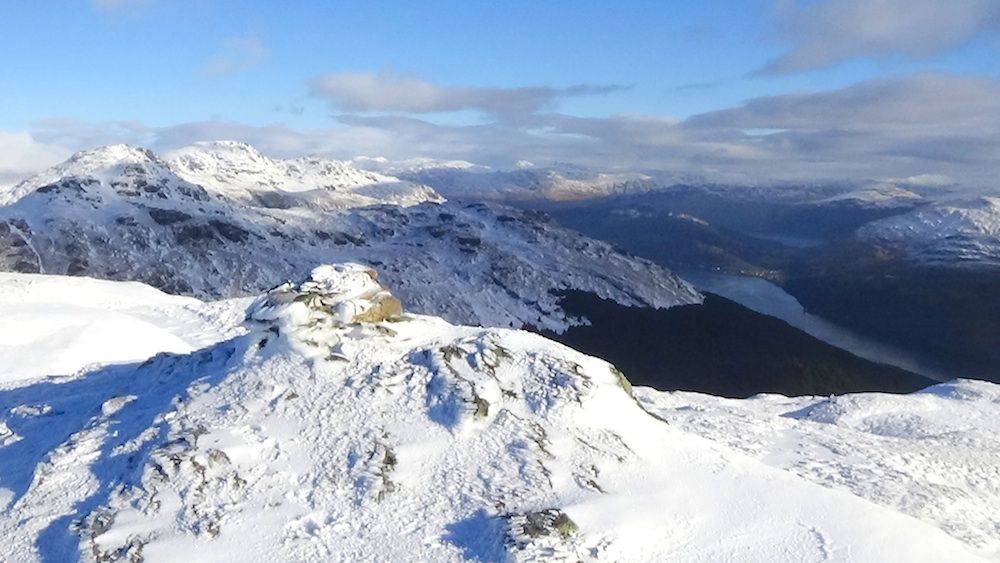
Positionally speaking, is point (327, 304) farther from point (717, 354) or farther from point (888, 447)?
point (717, 354)

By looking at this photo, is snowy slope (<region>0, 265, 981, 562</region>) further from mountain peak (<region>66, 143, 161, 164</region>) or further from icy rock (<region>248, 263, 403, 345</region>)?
mountain peak (<region>66, 143, 161, 164</region>)

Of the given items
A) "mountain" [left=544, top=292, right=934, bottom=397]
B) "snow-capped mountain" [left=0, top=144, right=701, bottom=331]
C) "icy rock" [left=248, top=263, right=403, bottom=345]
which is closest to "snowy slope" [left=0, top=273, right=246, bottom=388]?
"icy rock" [left=248, top=263, right=403, bottom=345]

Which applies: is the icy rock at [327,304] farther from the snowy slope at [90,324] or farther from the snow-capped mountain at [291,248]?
the snow-capped mountain at [291,248]

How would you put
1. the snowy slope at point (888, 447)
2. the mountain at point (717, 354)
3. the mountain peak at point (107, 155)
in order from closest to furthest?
the snowy slope at point (888, 447) < the mountain at point (717, 354) < the mountain peak at point (107, 155)

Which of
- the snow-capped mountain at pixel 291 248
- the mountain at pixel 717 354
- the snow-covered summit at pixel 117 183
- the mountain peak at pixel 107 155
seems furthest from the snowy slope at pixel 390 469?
the mountain peak at pixel 107 155

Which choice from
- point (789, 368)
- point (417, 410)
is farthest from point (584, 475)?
point (789, 368)

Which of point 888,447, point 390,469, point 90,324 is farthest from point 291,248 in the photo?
point 390,469
